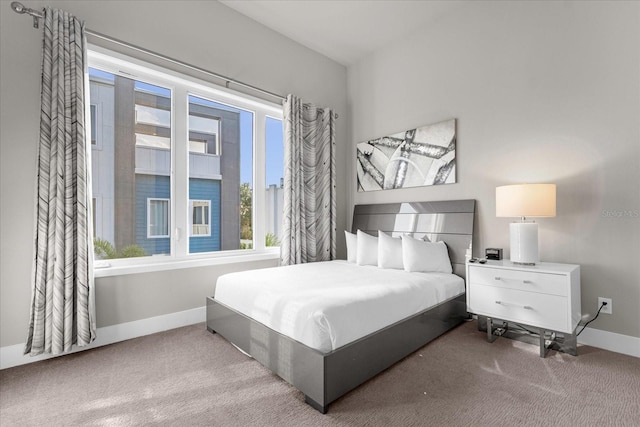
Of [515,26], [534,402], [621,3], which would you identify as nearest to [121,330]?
[534,402]

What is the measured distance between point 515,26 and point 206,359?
12.2ft

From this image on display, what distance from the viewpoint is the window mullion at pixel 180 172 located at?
2.88m

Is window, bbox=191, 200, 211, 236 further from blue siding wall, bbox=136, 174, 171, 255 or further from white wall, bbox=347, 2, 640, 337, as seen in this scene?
white wall, bbox=347, 2, 640, 337

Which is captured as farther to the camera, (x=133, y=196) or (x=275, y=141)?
(x=275, y=141)

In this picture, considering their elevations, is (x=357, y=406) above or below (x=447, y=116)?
below

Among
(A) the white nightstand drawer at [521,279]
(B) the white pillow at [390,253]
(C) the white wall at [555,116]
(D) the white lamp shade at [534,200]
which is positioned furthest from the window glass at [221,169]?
(D) the white lamp shade at [534,200]

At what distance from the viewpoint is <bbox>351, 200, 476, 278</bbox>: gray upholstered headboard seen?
297cm

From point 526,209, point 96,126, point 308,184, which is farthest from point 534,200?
point 96,126

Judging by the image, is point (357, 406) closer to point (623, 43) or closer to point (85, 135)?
point (85, 135)

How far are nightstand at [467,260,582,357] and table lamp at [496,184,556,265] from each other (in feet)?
0.35

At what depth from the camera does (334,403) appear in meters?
1.63

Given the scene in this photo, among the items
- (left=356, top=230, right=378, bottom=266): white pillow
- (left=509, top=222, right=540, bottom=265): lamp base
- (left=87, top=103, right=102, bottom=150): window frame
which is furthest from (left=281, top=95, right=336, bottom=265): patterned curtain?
(left=509, top=222, right=540, bottom=265): lamp base

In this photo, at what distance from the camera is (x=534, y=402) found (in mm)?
1632

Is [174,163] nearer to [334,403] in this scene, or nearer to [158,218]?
[158,218]
